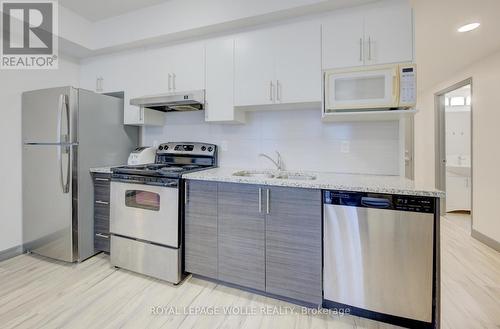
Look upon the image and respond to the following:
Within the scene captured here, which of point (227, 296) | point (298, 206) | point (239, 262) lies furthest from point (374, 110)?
point (227, 296)

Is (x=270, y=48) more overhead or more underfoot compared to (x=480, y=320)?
more overhead

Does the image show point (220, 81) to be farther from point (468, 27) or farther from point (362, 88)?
point (468, 27)

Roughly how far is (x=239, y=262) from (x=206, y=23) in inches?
85.0

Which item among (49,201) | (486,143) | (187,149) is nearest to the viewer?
(49,201)

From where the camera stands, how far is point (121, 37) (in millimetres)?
2559

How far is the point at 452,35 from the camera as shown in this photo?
2484 mm

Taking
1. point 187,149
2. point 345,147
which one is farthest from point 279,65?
point 187,149

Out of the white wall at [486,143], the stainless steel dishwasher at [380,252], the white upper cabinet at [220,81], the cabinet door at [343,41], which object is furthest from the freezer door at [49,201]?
the white wall at [486,143]

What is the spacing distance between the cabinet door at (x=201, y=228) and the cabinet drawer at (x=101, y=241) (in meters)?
0.99

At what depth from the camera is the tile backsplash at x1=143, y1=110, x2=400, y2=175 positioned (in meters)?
2.07

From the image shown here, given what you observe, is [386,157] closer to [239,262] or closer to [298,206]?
[298,206]

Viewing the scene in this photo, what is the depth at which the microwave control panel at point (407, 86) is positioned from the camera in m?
1.60

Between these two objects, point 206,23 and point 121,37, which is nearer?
point 206,23

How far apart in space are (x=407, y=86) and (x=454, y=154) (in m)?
4.39
